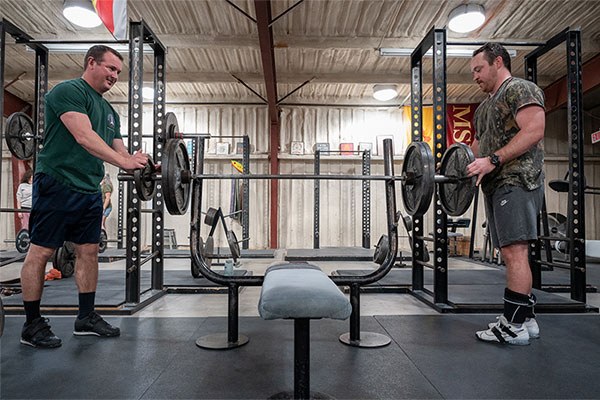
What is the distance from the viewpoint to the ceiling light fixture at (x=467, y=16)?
14.6 feet

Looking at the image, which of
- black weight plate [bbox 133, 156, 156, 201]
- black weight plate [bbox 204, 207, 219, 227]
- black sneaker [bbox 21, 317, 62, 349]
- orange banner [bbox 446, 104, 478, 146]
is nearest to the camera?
black sneaker [bbox 21, 317, 62, 349]

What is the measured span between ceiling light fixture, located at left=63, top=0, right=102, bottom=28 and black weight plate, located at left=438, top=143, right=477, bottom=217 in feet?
12.8

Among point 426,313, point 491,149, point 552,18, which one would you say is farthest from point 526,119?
point 552,18

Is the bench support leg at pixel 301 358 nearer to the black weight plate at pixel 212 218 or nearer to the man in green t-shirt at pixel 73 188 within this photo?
the man in green t-shirt at pixel 73 188

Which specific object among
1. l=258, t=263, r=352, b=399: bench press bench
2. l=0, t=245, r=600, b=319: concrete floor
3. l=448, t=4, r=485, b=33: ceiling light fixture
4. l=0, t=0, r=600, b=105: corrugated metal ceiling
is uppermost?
l=0, t=0, r=600, b=105: corrugated metal ceiling

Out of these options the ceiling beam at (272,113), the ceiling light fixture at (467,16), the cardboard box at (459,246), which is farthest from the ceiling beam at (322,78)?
the cardboard box at (459,246)

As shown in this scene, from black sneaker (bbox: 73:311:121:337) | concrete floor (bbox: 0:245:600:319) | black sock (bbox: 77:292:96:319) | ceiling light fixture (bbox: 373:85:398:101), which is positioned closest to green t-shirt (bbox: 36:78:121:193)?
black sock (bbox: 77:292:96:319)

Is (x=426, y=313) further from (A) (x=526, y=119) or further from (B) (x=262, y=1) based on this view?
(B) (x=262, y=1)

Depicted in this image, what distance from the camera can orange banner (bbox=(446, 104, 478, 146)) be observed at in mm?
7359

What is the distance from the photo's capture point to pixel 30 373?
1424 millimetres

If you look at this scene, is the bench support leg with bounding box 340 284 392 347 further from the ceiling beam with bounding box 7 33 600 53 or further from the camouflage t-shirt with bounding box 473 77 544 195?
the ceiling beam with bounding box 7 33 600 53

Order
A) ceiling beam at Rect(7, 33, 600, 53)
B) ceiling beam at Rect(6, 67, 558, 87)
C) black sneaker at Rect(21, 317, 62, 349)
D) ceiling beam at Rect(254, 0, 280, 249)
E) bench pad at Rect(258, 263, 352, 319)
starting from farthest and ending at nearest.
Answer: ceiling beam at Rect(6, 67, 558, 87), ceiling beam at Rect(7, 33, 600, 53), ceiling beam at Rect(254, 0, 280, 249), black sneaker at Rect(21, 317, 62, 349), bench pad at Rect(258, 263, 352, 319)

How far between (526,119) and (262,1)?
305 centimetres

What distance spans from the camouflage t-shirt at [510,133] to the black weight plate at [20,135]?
10.6ft
